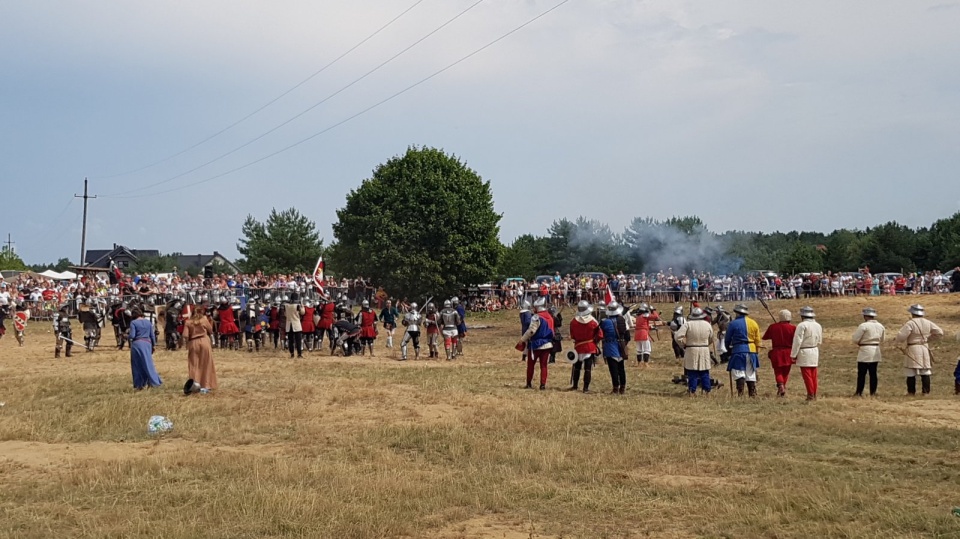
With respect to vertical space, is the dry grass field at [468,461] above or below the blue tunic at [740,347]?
below

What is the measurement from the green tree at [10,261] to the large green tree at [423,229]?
6376 cm

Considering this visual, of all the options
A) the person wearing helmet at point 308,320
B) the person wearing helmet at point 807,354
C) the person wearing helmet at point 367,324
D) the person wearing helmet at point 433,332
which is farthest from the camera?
the person wearing helmet at point 308,320

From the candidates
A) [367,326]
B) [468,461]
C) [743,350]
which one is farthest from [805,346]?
[367,326]

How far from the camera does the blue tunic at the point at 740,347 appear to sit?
691 inches

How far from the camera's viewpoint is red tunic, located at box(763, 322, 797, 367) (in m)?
17.6

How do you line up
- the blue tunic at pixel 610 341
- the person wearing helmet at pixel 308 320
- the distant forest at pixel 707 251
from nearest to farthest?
the blue tunic at pixel 610 341 < the person wearing helmet at pixel 308 320 < the distant forest at pixel 707 251

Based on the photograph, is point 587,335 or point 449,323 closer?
point 587,335

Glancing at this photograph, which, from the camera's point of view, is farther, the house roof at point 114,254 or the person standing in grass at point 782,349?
the house roof at point 114,254

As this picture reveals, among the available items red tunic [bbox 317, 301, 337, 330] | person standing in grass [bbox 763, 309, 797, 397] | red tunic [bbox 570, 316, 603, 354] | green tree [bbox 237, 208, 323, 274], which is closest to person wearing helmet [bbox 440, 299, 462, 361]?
red tunic [bbox 317, 301, 337, 330]

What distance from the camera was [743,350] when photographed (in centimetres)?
1755

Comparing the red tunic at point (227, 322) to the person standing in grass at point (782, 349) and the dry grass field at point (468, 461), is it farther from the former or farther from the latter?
the person standing in grass at point (782, 349)

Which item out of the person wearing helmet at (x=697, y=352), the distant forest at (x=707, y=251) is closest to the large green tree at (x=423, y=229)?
the distant forest at (x=707, y=251)

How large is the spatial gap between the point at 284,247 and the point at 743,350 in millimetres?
63763

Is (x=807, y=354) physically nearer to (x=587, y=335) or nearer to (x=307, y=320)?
(x=587, y=335)
